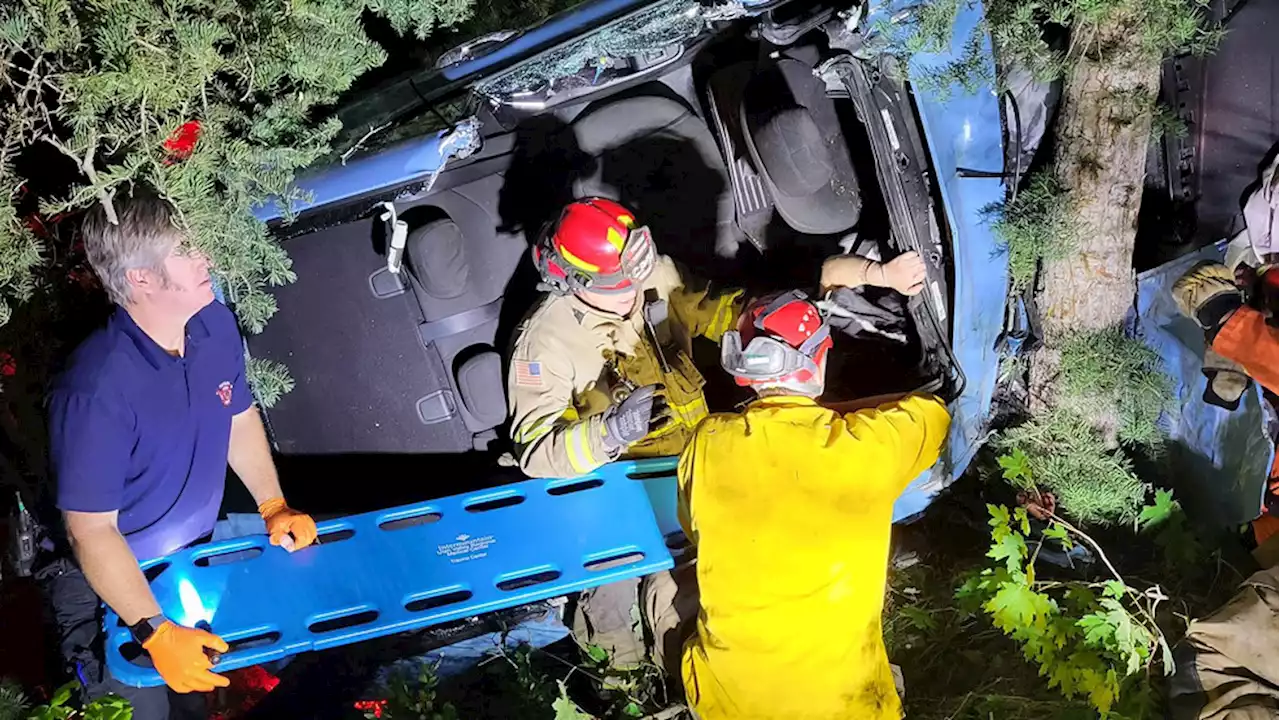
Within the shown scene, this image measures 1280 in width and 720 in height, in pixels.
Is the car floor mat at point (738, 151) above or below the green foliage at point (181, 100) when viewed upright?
below

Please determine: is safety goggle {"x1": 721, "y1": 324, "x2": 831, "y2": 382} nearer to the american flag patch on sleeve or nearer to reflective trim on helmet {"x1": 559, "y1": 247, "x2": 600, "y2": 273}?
reflective trim on helmet {"x1": 559, "y1": 247, "x2": 600, "y2": 273}

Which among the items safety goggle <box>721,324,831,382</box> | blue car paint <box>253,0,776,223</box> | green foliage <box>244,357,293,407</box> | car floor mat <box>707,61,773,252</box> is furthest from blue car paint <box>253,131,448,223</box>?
safety goggle <box>721,324,831,382</box>

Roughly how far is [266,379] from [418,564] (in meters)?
0.94

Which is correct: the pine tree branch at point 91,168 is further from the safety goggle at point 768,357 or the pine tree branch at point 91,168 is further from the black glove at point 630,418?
the safety goggle at point 768,357

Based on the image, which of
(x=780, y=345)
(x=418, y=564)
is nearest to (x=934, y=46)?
(x=780, y=345)

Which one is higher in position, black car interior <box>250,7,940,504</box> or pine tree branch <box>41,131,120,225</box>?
pine tree branch <box>41,131,120,225</box>

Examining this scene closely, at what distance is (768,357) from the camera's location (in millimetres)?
2770

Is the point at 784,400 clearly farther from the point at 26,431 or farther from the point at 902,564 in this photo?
the point at 26,431

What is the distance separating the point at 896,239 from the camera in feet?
10.7

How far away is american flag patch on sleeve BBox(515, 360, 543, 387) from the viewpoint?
3.43 metres

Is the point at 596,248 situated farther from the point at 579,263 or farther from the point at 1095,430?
the point at 1095,430

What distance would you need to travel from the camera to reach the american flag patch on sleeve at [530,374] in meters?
3.43

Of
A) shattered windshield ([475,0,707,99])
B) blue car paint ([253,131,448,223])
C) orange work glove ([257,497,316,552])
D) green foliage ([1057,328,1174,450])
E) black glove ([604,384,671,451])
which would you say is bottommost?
green foliage ([1057,328,1174,450])

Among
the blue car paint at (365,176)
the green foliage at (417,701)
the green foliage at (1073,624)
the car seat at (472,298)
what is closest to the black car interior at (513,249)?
the car seat at (472,298)
